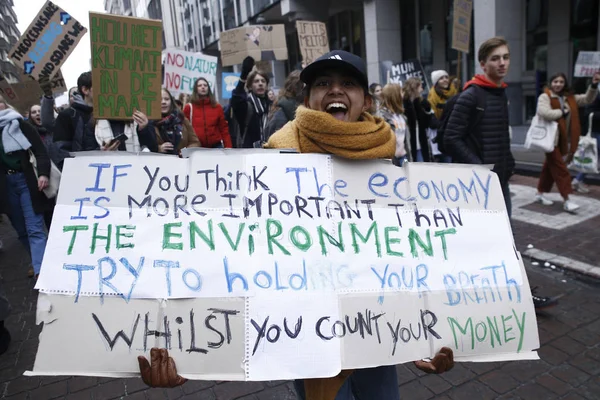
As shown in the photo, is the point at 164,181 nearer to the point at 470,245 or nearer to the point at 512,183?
the point at 470,245

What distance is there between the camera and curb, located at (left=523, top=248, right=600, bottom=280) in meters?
4.10

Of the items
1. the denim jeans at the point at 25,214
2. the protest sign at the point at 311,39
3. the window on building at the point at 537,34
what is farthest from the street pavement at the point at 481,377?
the window on building at the point at 537,34

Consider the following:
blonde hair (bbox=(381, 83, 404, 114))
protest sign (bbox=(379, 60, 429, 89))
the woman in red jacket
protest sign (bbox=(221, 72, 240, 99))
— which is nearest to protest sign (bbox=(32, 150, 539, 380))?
blonde hair (bbox=(381, 83, 404, 114))

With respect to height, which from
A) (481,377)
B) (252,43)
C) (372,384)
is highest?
(252,43)

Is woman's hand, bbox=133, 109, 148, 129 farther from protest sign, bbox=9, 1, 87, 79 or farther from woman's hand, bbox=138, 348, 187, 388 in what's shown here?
protest sign, bbox=9, 1, 87, 79

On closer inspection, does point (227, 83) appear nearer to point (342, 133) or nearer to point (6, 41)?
point (342, 133)

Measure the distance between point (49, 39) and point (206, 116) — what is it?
9.73 feet

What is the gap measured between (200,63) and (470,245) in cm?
795

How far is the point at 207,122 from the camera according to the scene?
6105 millimetres

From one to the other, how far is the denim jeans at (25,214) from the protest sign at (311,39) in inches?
215

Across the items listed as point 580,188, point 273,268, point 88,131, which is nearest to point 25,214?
point 88,131

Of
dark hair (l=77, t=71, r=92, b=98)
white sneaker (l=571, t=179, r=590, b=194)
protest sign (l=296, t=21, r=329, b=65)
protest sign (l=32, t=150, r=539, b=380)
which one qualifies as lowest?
white sneaker (l=571, t=179, r=590, b=194)

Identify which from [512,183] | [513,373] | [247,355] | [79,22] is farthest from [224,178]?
[512,183]

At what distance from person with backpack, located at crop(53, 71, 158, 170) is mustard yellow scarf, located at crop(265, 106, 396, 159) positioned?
2654 millimetres
